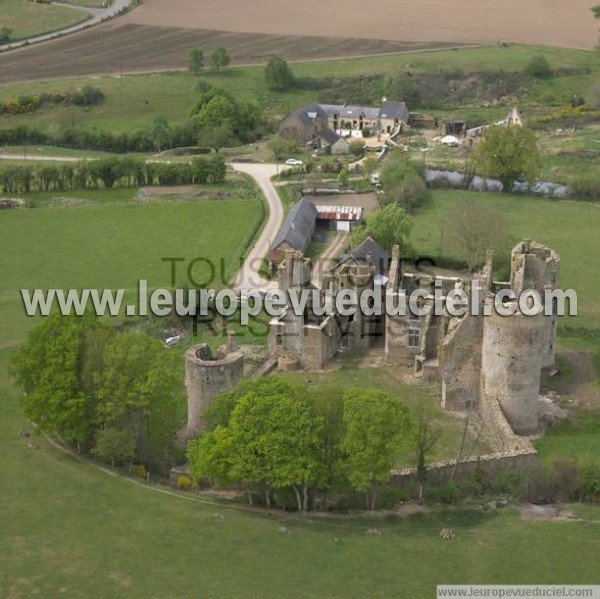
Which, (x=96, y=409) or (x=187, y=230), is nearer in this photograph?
(x=96, y=409)

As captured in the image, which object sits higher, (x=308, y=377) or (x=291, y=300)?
(x=291, y=300)

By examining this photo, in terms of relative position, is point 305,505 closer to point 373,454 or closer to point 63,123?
point 373,454

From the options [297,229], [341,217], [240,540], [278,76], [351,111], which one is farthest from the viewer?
[278,76]

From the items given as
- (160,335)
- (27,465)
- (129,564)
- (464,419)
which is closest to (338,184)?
(160,335)

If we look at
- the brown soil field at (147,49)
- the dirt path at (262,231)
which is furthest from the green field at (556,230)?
the brown soil field at (147,49)

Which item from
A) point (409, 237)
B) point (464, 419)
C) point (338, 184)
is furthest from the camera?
point (338, 184)

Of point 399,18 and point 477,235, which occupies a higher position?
point 399,18

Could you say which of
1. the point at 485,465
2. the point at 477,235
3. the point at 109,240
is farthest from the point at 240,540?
the point at 109,240

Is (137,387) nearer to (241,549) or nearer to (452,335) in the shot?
(241,549)
